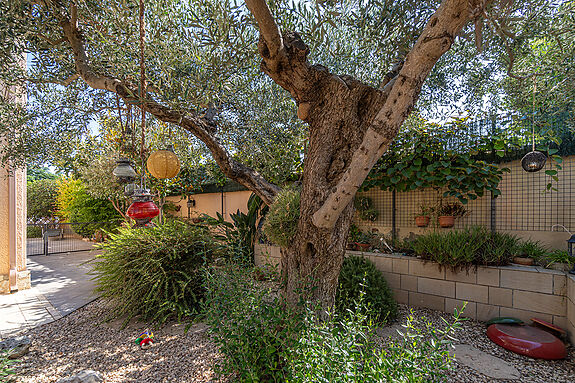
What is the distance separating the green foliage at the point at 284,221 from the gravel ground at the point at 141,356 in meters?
1.28

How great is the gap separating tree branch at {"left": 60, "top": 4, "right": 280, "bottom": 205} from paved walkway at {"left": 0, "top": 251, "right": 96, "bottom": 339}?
7.99 ft

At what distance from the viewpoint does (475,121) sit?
4289 mm

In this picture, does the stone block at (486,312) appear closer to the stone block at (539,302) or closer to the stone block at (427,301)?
the stone block at (539,302)

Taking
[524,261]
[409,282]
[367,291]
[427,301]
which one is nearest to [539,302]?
[524,261]

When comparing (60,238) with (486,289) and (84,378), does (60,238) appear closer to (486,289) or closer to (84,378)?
(84,378)

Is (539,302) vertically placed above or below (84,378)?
above

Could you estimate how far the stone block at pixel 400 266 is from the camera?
418 centimetres

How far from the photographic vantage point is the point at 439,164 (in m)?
4.29

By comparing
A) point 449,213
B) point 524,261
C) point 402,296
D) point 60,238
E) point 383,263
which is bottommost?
point 60,238

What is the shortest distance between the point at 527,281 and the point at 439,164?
1843 millimetres

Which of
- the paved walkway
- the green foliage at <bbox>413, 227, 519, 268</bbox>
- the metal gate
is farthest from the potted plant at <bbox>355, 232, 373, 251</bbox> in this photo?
the metal gate

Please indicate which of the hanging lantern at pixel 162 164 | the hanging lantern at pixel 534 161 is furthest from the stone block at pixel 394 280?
the hanging lantern at pixel 162 164

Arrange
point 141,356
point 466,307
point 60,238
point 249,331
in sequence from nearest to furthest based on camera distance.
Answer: point 249,331 < point 141,356 < point 466,307 < point 60,238

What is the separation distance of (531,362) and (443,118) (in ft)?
12.3
